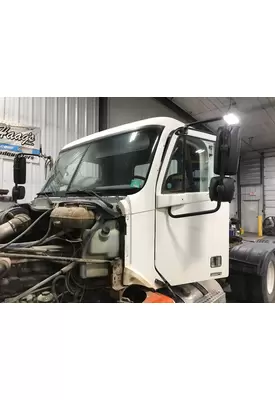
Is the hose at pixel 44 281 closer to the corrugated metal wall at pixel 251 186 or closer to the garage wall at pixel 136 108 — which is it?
the garage wall at pixel 136 108

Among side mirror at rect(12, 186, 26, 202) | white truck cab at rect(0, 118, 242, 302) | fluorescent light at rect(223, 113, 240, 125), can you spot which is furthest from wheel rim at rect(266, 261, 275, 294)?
side mirror at rect(12, 186, 26, 202)

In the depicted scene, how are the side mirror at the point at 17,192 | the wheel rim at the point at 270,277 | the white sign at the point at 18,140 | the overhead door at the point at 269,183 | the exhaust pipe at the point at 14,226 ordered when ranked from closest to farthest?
the exhaust pipe at the point at 14,226
the overhead door at the point at 269,183
the white sign at the point at 18,140
the side mirror at the point at 17,192
the wheel rim at the point at 270,277

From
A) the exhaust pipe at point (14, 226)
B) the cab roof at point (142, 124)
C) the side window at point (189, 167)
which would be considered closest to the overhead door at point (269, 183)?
the side window at point (189, 167)

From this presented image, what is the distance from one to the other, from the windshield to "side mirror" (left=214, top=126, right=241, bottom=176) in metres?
0.43

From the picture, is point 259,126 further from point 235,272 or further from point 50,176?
point 50,176

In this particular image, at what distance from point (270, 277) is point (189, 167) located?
1489mm

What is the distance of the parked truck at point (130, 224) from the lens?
1514mm

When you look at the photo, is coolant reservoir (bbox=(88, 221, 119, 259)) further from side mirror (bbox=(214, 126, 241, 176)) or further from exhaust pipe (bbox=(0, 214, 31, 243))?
side mirror (bbox=(214, 126, 241, 176))

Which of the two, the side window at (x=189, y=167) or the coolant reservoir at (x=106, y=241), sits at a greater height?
the side window at (x=189, y=167)

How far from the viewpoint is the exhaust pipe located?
1616mm

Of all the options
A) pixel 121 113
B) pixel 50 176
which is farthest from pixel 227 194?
pixel 50 176

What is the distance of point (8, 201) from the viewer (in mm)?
2254

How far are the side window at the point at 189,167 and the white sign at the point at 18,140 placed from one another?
124 cm

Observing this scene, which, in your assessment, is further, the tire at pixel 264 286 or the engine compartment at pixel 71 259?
the tire at pixel 264 286
